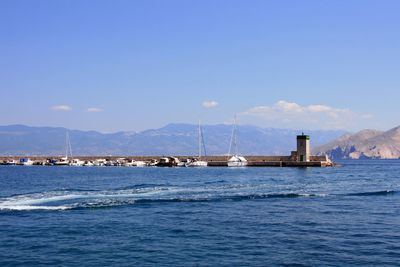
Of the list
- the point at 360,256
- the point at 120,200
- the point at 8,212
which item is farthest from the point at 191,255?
the point at 120,200

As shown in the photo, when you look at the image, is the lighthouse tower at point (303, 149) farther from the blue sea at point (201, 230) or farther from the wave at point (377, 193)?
the blue sea at point (201, 230)

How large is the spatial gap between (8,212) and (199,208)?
55.5ft

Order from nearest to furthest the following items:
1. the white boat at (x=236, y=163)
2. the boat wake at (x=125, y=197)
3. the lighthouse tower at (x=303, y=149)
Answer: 1. the boat wake at (x=125, y=197)
2. the lighthouse tower at (x=303, y=149)
3. the white boat at (x=236, y=163)

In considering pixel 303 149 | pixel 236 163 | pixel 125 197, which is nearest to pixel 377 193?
pixel 125 197

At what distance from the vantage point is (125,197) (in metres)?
60.6

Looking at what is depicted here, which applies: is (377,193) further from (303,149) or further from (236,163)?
(236,163)

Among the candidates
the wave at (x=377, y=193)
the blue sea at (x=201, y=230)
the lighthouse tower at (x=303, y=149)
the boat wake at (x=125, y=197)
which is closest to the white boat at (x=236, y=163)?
Result: the lighthouse tower at (x=303, y=149)

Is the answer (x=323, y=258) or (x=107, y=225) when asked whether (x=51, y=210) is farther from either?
(x=323, y=258)

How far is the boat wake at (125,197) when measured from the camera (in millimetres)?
52125

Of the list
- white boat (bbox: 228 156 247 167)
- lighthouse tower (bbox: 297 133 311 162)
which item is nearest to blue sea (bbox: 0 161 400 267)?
lighthouse tower (bbox: 297 133 311 162)

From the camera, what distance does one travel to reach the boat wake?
2052 inches

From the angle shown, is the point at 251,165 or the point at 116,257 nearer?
the point at 116,257

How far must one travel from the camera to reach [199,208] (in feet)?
162

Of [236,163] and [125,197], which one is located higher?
[236,163]
